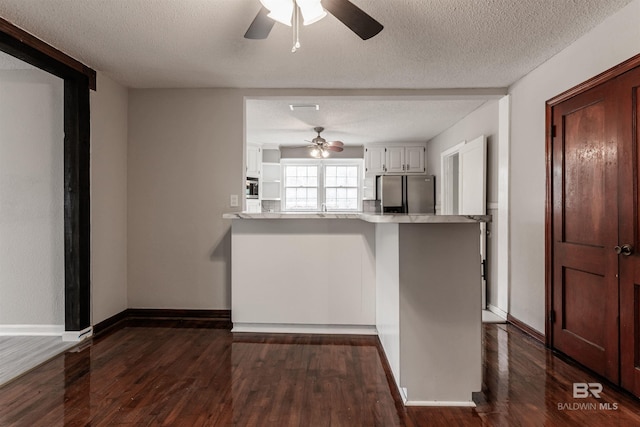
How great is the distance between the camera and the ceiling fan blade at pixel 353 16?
1788 millimetres

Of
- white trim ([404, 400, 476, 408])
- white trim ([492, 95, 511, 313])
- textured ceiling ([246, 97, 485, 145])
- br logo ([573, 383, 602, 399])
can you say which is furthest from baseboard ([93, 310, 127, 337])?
white trim ([492, 95, 511, 313])

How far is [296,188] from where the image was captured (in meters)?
7.11

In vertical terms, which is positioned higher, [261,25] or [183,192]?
[261,25]

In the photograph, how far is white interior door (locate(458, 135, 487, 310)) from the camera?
4082 mm

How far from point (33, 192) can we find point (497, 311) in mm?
4549

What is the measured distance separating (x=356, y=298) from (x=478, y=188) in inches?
84.9

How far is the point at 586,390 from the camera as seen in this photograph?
7.13ft

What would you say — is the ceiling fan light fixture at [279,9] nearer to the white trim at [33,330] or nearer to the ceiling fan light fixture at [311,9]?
the ceiling fan light fixture at [311,9]

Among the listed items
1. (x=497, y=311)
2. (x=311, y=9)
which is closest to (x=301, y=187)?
(x=497, y=311)

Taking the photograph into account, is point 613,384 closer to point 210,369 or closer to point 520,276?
point 520,276

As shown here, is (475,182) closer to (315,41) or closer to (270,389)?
(315,41)

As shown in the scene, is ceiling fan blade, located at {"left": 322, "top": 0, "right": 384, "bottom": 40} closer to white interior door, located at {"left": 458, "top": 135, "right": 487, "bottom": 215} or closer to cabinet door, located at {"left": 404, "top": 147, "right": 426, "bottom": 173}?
white interior door, located at {"left": 458, "top": 135, "right": 487, "bottom": 215}

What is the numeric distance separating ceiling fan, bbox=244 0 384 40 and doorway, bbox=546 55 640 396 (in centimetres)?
157

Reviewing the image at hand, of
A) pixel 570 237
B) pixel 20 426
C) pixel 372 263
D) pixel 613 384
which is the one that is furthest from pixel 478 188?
pixel 20 426
